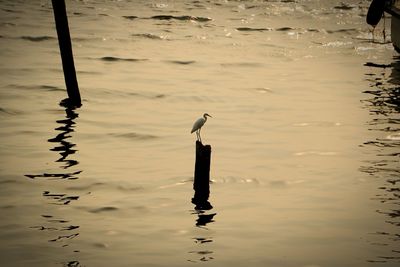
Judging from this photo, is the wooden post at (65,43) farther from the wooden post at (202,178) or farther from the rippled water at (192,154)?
the wooden post at (202,178)

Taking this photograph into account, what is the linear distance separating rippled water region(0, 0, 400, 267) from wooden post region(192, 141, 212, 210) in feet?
0.84

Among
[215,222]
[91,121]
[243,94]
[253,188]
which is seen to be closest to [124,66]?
[243,94]

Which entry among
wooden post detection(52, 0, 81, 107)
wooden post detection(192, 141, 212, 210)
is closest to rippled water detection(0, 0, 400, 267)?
wooden post detection(192, 141, 212, 210)

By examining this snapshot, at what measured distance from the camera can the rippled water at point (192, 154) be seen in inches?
498

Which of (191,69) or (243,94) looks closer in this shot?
(243,94)

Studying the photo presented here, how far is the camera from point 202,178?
14.0 m

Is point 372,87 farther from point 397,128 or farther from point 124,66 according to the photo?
point 124,66

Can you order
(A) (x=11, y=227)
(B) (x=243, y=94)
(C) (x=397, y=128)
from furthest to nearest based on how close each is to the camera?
(B) (x=243, y=94) < (C) (x=397, y=128) < (A) (x=11, y=227)

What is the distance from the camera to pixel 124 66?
3034cm

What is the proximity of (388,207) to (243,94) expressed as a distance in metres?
11.7

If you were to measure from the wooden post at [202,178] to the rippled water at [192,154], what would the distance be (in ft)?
0.84

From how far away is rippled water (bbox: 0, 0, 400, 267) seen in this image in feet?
41.5

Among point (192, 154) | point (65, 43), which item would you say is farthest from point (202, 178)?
point (65, 43)

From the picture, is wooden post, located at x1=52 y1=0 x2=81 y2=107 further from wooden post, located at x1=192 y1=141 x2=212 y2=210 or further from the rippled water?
wooden post, located at x1=192 y1=141 x2=212 y2=210
